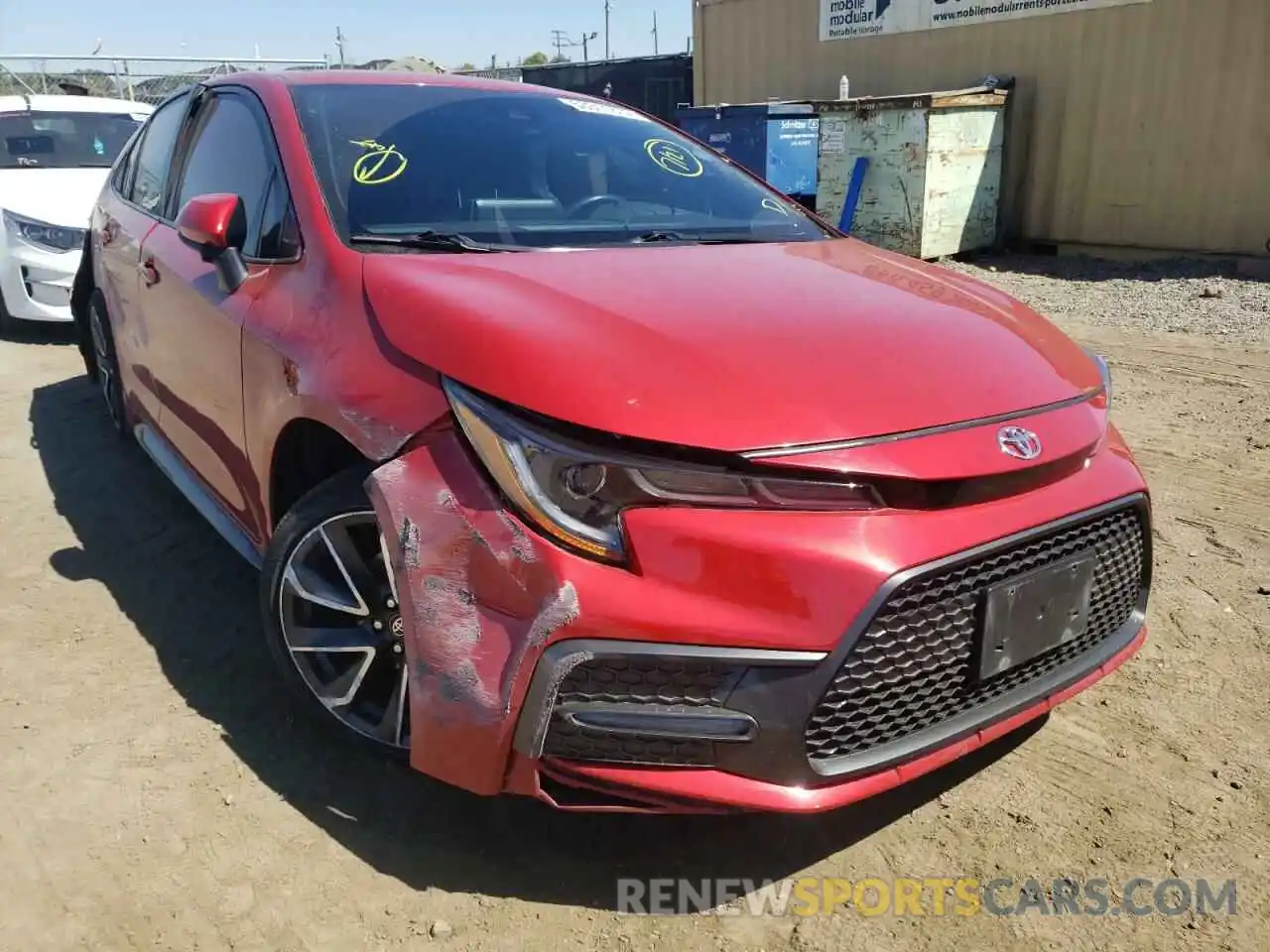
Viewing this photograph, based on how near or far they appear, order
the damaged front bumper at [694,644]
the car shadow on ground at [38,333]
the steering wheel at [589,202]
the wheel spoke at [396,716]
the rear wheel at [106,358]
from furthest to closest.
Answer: the car shadow on ground at [38,333] < the rear wheel at [106,358] < the steering wheel at [589,202] < the wheel spoke at [396,716] < the damaged front bumper at [694,644]

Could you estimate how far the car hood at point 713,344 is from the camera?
5.94 feet

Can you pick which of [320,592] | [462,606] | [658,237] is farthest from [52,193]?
[462,606]

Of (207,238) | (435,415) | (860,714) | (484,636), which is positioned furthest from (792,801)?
(207,238)

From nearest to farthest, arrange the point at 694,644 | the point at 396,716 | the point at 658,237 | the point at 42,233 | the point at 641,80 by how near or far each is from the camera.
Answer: the point at 694,644 → the point at 396,716 → the point at 658,237 → the point at 42,233 → the point at 641,80

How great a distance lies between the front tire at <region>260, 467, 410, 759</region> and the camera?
7.16ft

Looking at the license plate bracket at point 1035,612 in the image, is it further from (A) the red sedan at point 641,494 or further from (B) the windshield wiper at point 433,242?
(B) the windshield wiper at point 433,242

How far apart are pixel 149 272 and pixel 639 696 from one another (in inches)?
101

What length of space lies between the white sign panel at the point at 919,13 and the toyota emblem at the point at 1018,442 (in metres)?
9.71

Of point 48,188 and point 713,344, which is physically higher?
point 48,188

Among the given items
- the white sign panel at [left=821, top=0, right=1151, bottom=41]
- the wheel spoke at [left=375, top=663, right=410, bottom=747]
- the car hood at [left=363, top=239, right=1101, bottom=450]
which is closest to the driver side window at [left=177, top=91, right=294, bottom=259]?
the car hood at [left=363, top=239, right=1101, bottom=450]

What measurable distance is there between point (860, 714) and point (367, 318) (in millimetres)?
1290

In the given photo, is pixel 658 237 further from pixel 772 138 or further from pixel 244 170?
pixel 772 138

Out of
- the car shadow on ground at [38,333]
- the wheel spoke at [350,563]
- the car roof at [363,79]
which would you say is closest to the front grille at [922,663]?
the wheel spoke at [350,563]

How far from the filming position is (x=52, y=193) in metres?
6.80
